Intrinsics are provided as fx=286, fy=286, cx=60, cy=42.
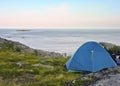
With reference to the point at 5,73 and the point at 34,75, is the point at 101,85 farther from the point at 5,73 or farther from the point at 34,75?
the point at 5,73

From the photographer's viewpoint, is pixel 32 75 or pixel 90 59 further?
pixel 90 59

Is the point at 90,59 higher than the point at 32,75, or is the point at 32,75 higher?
the point at 90,59

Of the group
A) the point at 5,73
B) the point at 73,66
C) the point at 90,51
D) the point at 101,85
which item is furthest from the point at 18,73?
the point at 101,85

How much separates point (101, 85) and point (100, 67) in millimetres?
8343

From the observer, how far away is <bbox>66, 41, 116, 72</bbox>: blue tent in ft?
70.7

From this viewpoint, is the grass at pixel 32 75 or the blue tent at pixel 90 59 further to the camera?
the blue tent at pixel 90 59

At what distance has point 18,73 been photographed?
2066 cm

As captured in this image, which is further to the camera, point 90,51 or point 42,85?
point 90,51

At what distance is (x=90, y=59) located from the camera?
2175cm

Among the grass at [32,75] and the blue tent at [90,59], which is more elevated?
the blue tent at [90,59]

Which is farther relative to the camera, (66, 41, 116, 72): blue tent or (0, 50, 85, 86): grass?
(66, 41, 116, 72): blue tent

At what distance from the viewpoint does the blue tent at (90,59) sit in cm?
2156

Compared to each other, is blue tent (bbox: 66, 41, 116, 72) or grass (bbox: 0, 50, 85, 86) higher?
blue tent (bbox: 66, 41, 116, 72)

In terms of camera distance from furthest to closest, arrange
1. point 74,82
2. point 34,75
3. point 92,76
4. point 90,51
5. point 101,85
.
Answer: point 90,51, point 34,75, point 92,76, point 74,82, point 101,85
